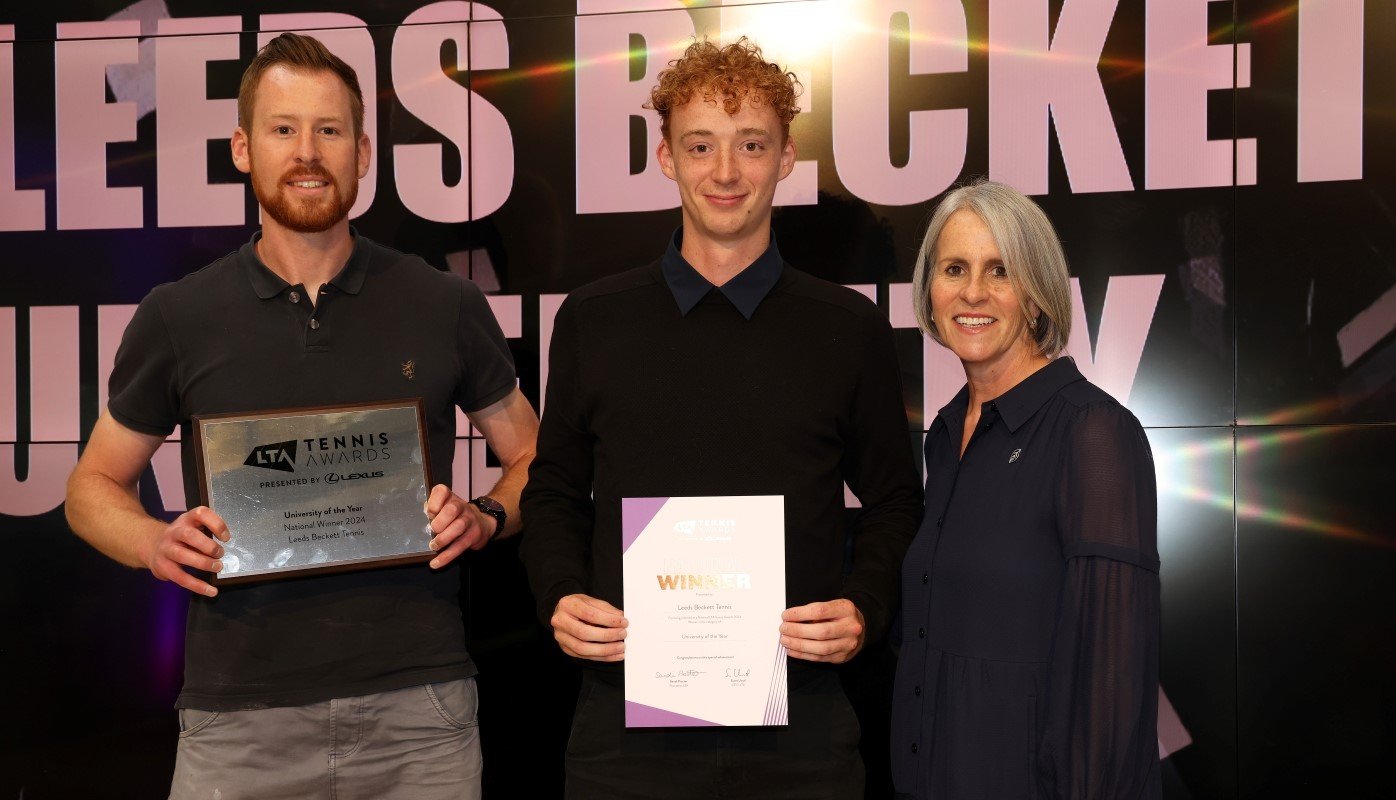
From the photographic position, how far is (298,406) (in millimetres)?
2273

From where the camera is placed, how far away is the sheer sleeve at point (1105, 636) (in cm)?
179

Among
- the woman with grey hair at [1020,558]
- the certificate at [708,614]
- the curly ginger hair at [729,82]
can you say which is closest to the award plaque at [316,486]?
the certificate at [708,614]

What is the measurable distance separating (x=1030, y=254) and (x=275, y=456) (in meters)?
1.55

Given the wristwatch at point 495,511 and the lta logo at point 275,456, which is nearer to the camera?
the lta logo at point 275,456

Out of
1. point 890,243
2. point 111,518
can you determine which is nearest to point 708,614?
point 111,518

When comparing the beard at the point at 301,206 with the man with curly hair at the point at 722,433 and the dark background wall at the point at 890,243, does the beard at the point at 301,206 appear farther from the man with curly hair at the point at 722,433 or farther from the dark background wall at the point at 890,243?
the dark background wall at the point at 890,243

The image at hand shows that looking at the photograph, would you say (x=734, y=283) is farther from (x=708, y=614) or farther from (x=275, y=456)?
(x=275, y=456)

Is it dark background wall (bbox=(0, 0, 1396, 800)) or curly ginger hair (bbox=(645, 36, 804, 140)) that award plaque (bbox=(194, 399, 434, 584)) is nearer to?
curly ginger hair (bbox=(645, 36, 804, 140))

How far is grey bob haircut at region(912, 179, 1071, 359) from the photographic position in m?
2.09

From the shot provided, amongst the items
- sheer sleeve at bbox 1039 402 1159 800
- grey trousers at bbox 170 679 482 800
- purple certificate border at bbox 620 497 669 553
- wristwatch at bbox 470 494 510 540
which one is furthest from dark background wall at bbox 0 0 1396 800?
purple certificate border at bbox 620 497 669 553

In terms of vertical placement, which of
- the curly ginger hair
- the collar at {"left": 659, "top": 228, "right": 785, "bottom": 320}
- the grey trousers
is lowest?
the grey trousers

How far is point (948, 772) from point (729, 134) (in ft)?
4.21

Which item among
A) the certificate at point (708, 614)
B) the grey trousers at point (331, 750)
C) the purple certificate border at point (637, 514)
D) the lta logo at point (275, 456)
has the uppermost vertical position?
the lta logo at point (275, 456)

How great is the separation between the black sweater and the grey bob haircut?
302 millimetres
